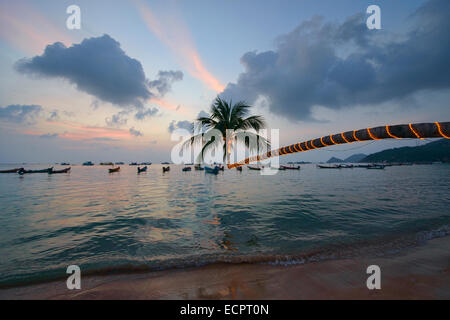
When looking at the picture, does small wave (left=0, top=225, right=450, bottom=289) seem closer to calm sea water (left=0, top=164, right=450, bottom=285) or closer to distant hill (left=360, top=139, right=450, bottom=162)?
calm sea water (left=0, top=164, right=450, bottom=285)

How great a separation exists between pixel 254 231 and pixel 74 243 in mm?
5775

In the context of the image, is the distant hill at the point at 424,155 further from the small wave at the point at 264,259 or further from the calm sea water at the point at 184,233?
the small wave at the point at 264,259

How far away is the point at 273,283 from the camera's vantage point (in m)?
3.14

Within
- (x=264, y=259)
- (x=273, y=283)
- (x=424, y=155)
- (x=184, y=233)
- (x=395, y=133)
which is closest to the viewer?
(x=273, y=283)

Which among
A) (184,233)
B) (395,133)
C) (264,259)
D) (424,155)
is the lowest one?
(184,233)

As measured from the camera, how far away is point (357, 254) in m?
4.43

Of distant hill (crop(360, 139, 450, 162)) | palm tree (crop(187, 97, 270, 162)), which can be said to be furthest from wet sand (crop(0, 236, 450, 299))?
distant hill (crop(360, 139, 450, 162))

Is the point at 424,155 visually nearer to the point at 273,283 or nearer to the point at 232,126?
the point at 232,126

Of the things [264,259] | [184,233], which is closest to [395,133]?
[264,259]

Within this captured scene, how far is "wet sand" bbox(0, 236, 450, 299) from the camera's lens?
283cm

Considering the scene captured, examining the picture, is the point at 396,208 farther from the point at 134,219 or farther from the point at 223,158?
the point at 134,219

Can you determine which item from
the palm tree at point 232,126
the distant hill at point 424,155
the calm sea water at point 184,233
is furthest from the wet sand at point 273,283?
the distant hill at point 424,155
